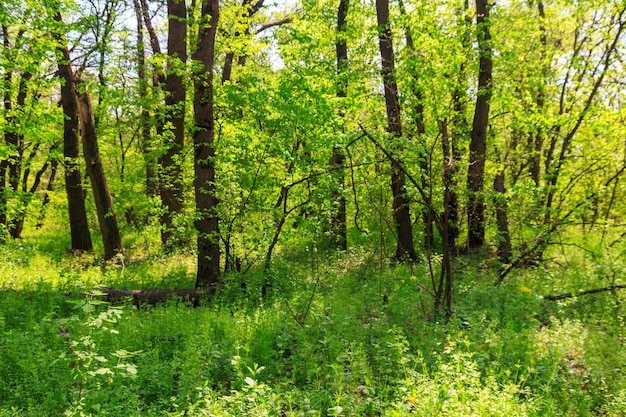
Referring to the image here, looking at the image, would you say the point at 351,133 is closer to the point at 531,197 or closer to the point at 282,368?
the point at 282,368

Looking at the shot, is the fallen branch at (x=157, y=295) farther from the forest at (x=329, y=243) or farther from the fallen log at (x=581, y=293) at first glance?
the fallen log at (x=581, y=293)

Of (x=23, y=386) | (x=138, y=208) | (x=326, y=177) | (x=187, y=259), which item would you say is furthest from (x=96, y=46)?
(x=23, y=386)

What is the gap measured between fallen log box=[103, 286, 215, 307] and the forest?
0.14 feet

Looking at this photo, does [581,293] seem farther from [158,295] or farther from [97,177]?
[97,177]

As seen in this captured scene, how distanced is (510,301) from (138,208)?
9.85 meters

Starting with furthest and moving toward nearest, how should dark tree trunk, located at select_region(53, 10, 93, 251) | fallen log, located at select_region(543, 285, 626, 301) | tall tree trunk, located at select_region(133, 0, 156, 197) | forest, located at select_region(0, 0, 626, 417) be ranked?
dark tree trunk, located at select_region(53, 10, 93, 251) < tall tree trunk, located at select_region(133, 0, 156, 197) < fallen log, located at select_region(543, 285, 626, 301) < forest, located at select_region(0, 0, 626, 417)

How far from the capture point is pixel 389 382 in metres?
3.96

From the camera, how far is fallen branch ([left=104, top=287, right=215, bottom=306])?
755 cm

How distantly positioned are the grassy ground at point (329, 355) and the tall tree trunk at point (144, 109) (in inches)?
171

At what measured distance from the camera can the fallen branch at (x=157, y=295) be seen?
7.55 m

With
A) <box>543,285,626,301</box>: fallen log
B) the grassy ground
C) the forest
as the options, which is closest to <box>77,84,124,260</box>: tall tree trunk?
the forest

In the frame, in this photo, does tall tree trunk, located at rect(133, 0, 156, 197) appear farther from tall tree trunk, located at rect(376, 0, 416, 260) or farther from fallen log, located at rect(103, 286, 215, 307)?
tall tree trunk, located at rect(376, 0, 416, 260)

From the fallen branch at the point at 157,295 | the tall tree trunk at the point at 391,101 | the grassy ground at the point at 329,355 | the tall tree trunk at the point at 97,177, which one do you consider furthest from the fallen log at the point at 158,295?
the tall tree trunk at the point at 391,101

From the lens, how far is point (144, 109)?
1085 centimetres
